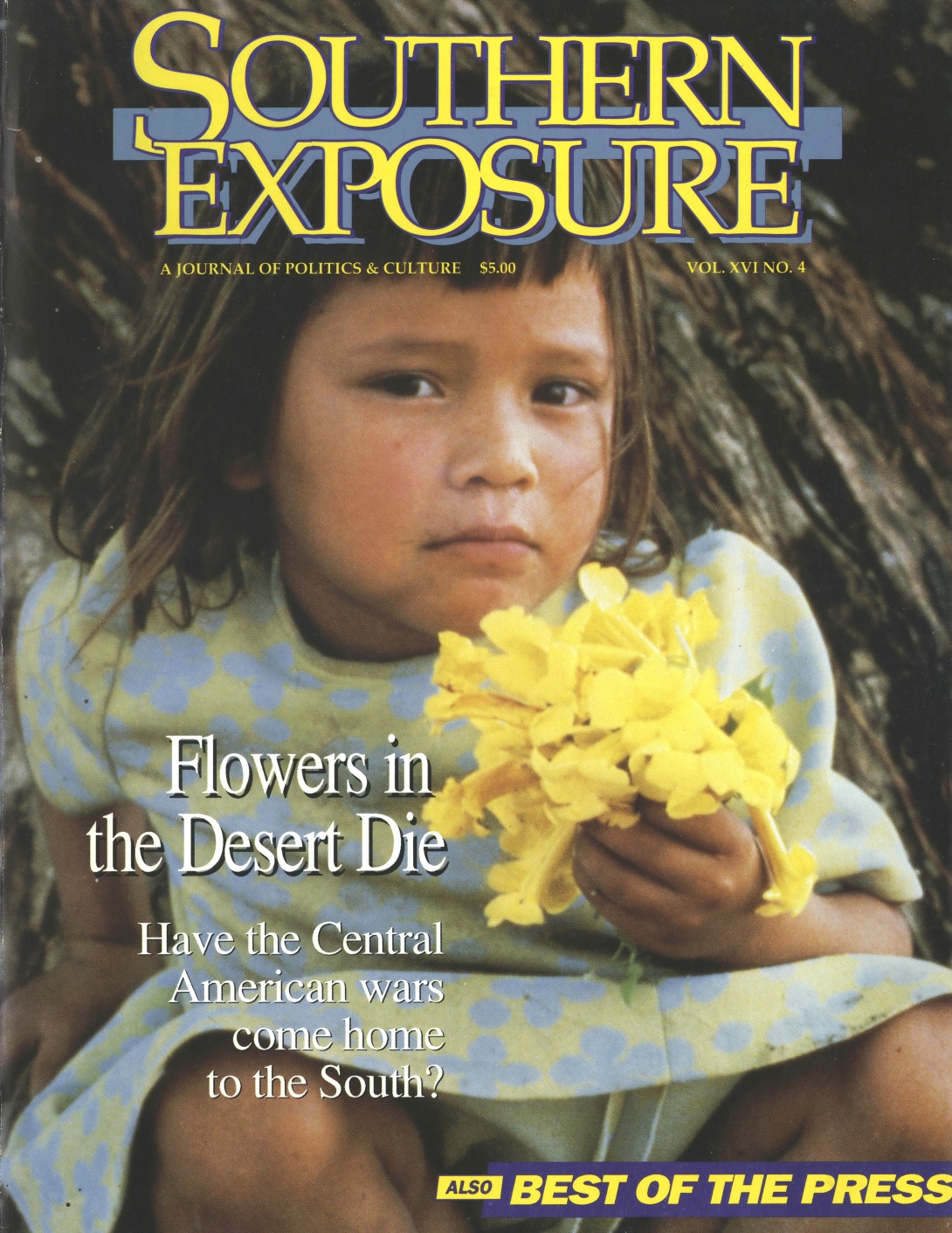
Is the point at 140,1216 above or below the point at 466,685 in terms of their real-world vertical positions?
below

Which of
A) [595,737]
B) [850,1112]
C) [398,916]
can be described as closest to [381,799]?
[398,916]

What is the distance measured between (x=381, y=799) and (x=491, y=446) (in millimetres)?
222

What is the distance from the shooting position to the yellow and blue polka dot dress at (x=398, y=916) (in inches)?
30.1

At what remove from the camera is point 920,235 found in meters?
0.81

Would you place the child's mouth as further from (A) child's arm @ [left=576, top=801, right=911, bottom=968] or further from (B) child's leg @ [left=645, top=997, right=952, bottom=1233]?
(B) child's leg @ [left=645, top=997, right=952, bottom=1233]

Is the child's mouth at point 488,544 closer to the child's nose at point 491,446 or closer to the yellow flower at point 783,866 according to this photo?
the child's nose at point 491,446

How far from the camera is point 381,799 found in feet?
2.62

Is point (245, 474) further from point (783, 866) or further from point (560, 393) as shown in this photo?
point (783, 866)

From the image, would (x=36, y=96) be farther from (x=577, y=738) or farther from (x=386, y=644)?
(x=577, y=738)

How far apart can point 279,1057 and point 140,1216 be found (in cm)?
12

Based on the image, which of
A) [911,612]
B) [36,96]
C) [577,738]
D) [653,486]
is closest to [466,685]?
[577,738]

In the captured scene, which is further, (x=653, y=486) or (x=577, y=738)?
(x=653, y=486)

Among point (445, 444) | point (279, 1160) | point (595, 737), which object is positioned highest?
point (445, 444)

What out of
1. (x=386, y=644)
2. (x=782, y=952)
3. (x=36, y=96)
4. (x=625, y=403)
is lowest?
(x=782, y=952)
